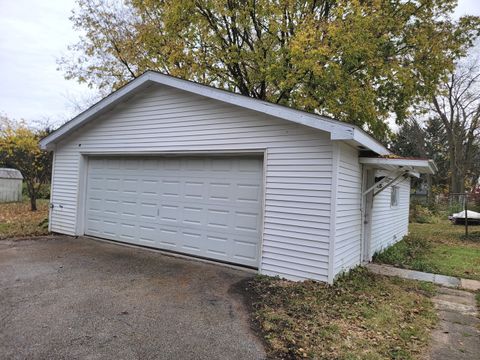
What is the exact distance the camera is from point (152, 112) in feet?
24.7

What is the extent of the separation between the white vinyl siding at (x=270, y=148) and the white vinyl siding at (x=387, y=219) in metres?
2.93

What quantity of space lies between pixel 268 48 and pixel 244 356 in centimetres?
1043

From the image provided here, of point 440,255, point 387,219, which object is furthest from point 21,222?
point 440,255

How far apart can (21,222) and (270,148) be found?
361 inches

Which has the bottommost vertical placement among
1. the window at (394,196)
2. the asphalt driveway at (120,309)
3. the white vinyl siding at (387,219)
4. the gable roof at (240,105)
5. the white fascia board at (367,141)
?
the asphalt driveway at (120,309)

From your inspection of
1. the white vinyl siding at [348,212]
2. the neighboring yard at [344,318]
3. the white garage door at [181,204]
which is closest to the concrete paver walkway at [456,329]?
the neighboring yard at [344,318]

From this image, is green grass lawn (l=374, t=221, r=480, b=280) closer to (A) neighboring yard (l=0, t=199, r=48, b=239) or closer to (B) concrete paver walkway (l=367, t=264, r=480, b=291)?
(B) concrete paver walkway (l=367, t=264, r=480, b=291)

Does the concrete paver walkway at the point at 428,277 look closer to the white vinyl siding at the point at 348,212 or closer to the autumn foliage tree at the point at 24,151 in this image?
the white vinyl siding at the point at 348,212

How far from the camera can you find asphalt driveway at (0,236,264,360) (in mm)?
3293

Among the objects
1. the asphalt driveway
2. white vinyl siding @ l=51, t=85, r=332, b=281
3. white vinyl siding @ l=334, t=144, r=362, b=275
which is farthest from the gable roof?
the asphalt driveway

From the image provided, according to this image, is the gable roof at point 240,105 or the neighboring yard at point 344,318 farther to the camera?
the gable roof at point 240,105

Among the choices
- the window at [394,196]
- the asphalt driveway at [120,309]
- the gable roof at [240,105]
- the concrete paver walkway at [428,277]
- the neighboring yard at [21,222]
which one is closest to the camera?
the asphalt driveway at [120,309]

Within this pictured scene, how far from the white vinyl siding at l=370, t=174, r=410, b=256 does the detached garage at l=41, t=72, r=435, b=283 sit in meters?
0.08

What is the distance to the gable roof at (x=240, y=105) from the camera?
5.12 metres
